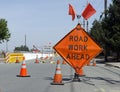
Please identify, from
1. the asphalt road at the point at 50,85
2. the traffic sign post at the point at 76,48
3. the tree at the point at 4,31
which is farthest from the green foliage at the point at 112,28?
the tree at the point at 4,31

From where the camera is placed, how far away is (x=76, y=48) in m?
18.1

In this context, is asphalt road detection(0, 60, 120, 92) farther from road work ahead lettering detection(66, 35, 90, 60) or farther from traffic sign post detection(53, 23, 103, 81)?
road work ahead lettering detection(66, 35, 90, 60)

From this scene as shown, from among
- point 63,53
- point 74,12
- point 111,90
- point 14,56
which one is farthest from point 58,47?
point 14,56

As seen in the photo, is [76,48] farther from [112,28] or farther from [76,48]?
[112,28]

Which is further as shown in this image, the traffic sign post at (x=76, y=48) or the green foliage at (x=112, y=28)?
the green foliage at (x=112, y=28)

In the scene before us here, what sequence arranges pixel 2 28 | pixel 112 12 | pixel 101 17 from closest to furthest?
1. pixel 112 12
2. pixel 101 17
3. pixel 2 28

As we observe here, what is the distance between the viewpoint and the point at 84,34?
59.4ft

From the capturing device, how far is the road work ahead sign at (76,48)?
18.0 metres

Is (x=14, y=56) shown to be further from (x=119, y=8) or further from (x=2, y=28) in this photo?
(x=2, y=28)

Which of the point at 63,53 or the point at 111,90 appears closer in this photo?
the point at 111,90

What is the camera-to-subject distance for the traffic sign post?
17953 millimetres

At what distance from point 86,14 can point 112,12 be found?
3547 centimetres

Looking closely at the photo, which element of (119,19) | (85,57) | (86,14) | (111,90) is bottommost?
(111,90)

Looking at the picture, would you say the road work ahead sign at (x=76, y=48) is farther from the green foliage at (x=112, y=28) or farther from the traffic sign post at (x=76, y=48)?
the green foliage at (x=112, y=28)
